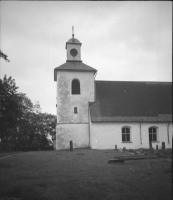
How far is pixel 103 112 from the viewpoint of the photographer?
26.9m

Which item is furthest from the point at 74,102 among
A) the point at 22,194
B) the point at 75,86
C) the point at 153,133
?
the point at 22,194

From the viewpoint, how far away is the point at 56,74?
29.8m

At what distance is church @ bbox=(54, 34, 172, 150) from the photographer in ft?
86.8

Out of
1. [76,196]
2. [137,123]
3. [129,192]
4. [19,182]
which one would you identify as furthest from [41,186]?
[137,123]

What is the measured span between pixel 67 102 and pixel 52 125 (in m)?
25.2

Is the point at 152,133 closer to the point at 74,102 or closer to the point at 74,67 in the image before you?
the point at 74,102

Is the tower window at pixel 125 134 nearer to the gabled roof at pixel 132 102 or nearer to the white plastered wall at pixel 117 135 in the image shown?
the white plastered wall at pixel 117 135

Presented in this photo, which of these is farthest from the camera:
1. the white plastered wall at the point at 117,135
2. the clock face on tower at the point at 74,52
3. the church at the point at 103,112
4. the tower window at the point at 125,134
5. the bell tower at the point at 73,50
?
the clock face on tower at the point at 74,52

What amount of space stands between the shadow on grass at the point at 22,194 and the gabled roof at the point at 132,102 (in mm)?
19665

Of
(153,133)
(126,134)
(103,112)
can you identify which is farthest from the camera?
(153,133)

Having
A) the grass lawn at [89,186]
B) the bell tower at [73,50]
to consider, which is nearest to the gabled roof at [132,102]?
the bell tower at [73,50]

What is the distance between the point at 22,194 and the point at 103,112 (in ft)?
69.6

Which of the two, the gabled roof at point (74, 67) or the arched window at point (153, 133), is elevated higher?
the gabled roof at point (74, 67)

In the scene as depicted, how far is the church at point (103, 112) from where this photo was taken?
2647 cm
